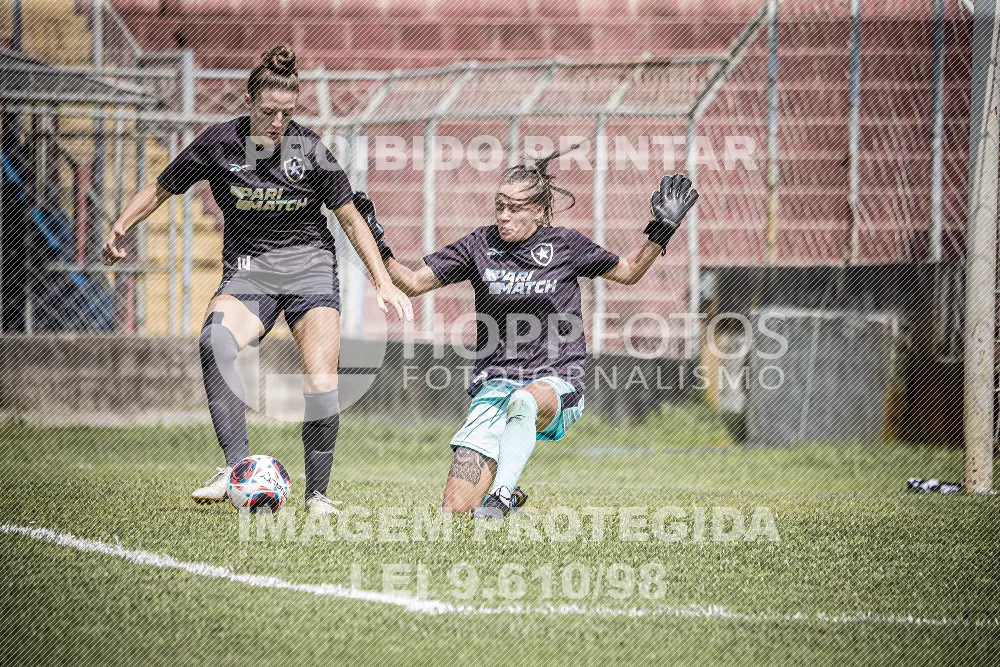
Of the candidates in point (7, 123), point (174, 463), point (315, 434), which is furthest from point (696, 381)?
point (7, 123)

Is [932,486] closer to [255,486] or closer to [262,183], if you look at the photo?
[255,486]

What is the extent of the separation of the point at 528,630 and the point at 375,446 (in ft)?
20.7

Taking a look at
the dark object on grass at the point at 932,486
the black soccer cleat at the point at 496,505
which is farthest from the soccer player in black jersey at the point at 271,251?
the dark object on grass at the point at 932,486

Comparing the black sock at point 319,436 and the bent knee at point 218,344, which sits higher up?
the bent knee at point 218,344

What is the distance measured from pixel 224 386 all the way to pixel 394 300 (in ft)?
3.10

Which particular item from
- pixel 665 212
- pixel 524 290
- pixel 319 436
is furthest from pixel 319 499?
pixel 665 212

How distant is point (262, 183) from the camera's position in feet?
19.4

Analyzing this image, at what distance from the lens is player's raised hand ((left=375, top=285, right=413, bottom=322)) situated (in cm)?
579

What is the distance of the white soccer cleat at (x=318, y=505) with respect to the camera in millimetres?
5711

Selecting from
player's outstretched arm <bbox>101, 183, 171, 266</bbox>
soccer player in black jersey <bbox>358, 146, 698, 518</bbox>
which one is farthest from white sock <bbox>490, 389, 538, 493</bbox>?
player's outstretched arm <bbox>101, 183, 171, 266</bbox>

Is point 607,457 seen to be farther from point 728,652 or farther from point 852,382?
A: point 728,652

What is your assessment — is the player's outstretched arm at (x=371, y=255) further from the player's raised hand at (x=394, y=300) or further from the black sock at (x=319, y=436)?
the black sock at (x=319, y=436)

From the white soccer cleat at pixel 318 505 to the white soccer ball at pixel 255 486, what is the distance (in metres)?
0.14

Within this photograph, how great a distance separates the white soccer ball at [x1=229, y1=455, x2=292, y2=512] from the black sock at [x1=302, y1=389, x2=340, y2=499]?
21cm
